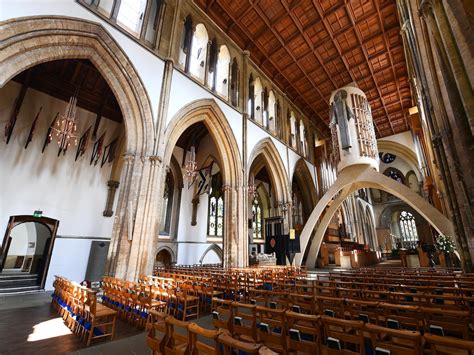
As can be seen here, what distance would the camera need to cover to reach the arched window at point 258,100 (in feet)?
43.6

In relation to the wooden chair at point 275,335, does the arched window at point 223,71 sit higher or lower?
higher

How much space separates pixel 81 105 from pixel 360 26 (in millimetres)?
13624

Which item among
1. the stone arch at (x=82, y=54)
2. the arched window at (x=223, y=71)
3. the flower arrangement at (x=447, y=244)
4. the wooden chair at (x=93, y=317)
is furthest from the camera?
the arched window at (x=223, y=71)

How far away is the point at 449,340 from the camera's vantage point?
4.03 feet

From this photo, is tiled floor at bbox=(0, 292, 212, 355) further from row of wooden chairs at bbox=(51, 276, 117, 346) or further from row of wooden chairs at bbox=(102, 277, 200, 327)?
row of wooden chairs at bbox=(102, 277, 200, 327)

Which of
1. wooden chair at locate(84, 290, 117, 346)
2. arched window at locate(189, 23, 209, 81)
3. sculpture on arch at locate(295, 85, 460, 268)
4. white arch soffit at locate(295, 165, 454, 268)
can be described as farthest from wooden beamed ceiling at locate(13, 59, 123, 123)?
white arch soffit at locate(295, 165, 454, 268)

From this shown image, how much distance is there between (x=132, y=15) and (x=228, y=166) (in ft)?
21.9

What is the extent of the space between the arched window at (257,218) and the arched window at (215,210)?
374 cm

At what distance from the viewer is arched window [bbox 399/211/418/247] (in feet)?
79.2

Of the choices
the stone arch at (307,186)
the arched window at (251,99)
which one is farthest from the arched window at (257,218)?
the arched window at (251,99)

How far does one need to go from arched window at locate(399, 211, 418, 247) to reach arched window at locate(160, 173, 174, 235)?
81.6 ft

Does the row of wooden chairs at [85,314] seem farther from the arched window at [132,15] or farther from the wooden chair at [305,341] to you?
the arched window at [132,15]

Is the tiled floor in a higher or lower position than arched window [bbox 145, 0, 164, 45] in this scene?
lower

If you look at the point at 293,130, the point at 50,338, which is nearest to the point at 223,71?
the point at 293,130
